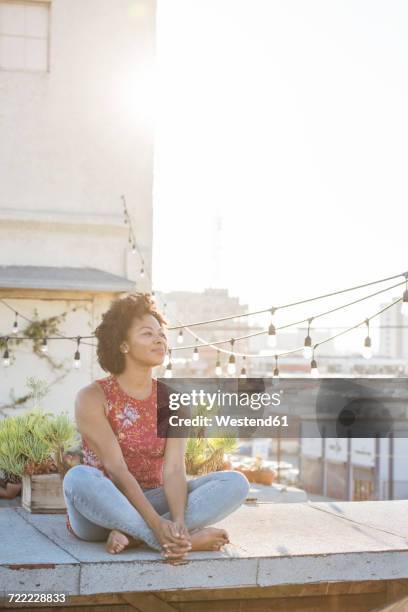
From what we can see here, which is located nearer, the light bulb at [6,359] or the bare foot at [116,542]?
the bare foot at [116,542]

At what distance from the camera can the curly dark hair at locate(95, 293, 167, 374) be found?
4723 mm

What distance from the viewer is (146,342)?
185 inches

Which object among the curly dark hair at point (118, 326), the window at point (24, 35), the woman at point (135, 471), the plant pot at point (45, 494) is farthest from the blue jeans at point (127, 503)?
the window at point (24, 35)

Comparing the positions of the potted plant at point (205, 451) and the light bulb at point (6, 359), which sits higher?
the light bulb at point (6, 359)

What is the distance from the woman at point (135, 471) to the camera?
4.31m

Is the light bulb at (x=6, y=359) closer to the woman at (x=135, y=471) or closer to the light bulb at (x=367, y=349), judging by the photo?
the light bulb at (x=367, y=349)

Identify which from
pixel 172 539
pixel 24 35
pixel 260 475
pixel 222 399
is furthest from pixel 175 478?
pixel 24 35

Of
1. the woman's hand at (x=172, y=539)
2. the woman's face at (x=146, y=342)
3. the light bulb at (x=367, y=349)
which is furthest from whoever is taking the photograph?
the light bulb at (x=367, y=349)

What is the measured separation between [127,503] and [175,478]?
0.97 ft

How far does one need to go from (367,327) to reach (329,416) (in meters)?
A: 9.00

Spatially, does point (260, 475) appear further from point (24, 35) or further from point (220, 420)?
point (24, 35)

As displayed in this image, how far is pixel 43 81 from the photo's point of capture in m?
11.4

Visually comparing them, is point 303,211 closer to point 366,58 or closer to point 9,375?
point 366,58

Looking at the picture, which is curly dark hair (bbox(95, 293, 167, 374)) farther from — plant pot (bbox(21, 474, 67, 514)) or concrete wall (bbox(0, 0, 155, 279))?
concrete wall (bbox(0, 0, 155, 279))
